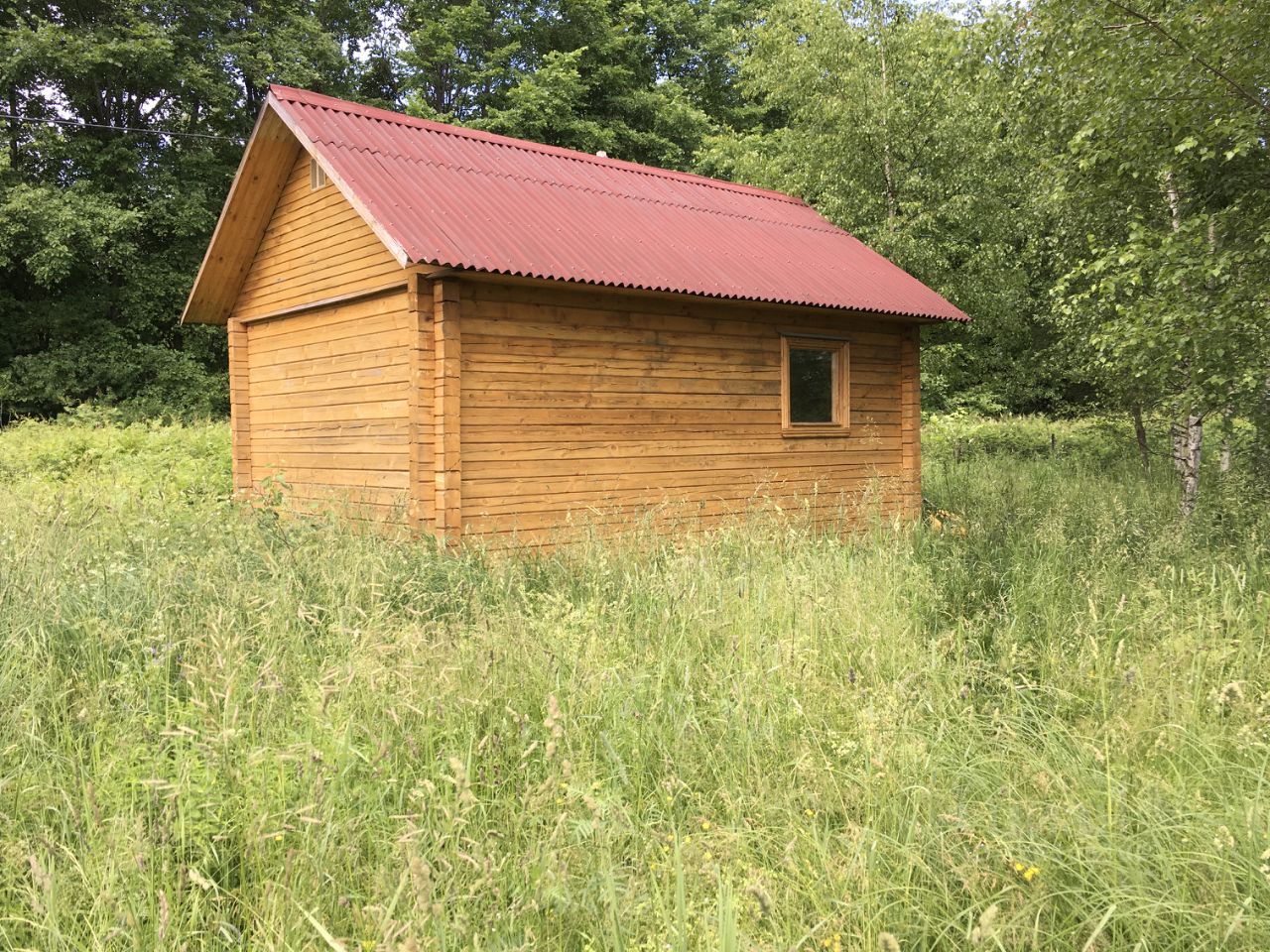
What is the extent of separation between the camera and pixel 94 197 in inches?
873

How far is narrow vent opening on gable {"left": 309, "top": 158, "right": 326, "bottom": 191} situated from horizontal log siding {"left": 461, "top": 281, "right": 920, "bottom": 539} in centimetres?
283

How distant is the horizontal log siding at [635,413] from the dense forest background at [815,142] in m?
3.17

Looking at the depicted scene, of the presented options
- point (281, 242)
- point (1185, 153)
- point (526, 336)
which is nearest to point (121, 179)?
point (281, 242)

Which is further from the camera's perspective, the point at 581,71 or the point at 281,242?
the point at 581,71

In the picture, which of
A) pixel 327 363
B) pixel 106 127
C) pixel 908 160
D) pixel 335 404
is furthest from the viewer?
pixel 106 127

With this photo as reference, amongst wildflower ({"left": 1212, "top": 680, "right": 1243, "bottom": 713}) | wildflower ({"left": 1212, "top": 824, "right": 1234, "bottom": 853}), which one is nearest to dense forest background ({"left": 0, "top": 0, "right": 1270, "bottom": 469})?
wildflower ({"left": 1212, "top": 680, "right": 1243, "bottom": 713})

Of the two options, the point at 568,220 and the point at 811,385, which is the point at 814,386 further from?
the point at 568,220

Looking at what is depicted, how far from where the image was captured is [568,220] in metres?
9.52

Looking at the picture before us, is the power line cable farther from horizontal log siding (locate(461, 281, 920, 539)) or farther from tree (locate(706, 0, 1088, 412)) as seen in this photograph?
horizontal log siding (locate(461, 281, 920, 539))

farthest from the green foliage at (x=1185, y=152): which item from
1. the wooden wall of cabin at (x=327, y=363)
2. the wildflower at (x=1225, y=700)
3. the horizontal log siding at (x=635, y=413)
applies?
the wooden wall of cabin at (x=327, y=363)

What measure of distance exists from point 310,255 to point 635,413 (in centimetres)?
431

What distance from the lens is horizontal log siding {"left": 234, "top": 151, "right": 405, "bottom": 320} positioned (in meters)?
9.09

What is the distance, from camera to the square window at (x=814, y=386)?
10.8 metres

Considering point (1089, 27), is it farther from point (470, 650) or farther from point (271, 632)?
point (271, 632)
